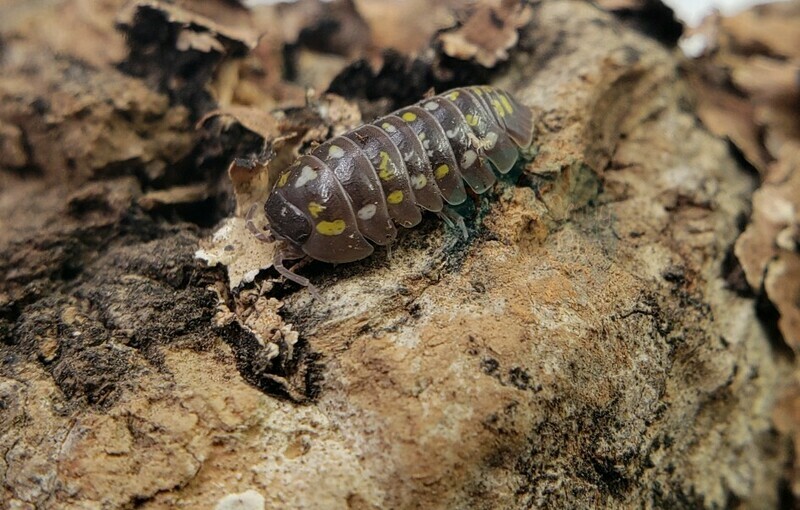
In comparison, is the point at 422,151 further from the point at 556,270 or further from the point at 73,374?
the point at 73,374

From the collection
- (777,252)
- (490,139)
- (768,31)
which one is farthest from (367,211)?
(768,31)

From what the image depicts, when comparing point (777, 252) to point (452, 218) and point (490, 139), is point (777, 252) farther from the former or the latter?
point (452, 218)

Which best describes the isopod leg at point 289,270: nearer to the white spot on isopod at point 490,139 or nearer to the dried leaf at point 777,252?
the white spot on isopod at point 490,139

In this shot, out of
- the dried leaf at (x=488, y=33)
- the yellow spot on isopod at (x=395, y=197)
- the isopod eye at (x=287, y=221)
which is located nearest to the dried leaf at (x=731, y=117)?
the dried leaf at (x=488, y=33)

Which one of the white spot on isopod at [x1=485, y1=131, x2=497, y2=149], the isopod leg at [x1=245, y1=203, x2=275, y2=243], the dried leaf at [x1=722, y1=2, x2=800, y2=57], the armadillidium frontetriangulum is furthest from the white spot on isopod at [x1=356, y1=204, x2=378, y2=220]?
the dried leaf at [x1=722, y1=2, x2=800, y2=57]

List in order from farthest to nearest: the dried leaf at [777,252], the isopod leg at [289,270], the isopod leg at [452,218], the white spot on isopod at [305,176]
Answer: the dried leaf at [777,252], the isopod leg at [452,218], the white spot on isopod at [305,176], the isopod leg at [289,270]

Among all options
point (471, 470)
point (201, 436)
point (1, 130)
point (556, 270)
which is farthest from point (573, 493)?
point (1, 130)

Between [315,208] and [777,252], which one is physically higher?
[315,208]
